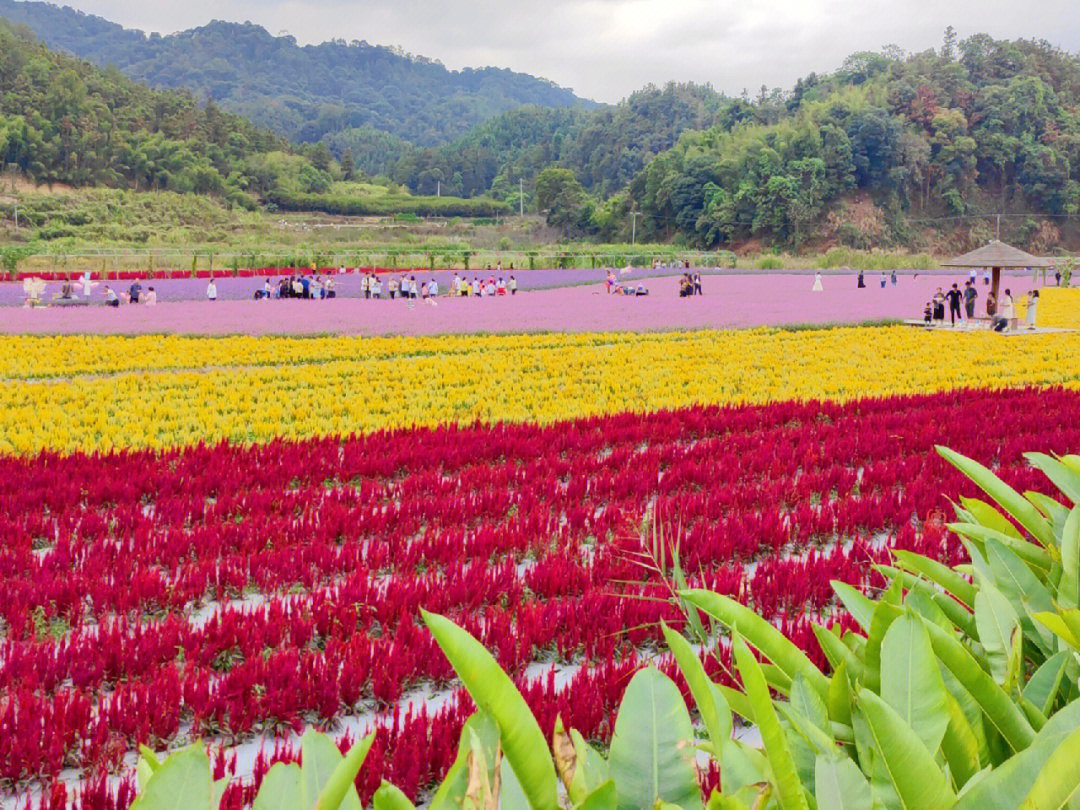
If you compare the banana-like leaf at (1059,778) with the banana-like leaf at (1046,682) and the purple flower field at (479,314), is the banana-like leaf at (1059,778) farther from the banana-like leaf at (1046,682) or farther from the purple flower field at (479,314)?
the purple flower field at (479,314)

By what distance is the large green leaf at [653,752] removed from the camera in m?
1.21

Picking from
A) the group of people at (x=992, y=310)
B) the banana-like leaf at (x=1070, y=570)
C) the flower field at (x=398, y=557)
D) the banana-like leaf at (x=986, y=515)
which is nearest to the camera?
the banana-like leaf at (x=1070, y=570)

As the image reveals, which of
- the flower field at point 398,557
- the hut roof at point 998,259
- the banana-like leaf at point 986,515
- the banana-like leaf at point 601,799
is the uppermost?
the hut roof at point 998,259

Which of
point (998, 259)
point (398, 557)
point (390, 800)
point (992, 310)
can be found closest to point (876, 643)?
point (390, 800)

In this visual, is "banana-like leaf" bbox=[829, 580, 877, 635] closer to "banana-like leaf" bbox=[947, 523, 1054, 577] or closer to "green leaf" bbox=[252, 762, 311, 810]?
"banana-like leaf" bbox=[947, 523, 1054, 577]

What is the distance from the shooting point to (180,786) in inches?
36.5

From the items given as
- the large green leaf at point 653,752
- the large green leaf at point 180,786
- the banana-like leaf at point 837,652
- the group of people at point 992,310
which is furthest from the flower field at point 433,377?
the large green leaf at point 180,786

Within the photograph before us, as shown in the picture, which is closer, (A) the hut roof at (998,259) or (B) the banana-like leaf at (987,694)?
(B) the banana-like leaf at (987,694)

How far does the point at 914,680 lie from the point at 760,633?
1.17 feet

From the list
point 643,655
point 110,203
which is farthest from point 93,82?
point 643,655

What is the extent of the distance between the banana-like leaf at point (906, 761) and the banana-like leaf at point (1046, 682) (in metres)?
0.60

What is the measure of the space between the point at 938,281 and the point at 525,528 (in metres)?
42.1

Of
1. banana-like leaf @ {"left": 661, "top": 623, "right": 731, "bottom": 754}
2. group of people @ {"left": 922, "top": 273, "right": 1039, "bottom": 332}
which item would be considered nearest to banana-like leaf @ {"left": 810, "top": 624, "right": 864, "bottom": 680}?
banana-like leaf @ {"left": 661, "top": 623, "right": 731, "bottom": 754}

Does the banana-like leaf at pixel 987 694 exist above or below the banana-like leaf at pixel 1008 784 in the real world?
below
